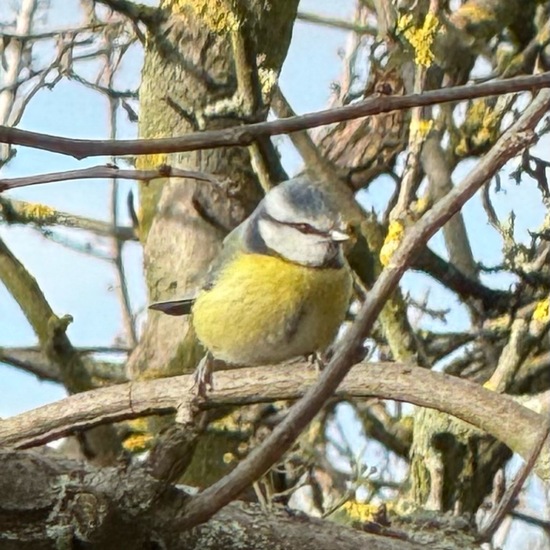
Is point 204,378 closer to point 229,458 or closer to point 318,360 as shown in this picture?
point 318,360

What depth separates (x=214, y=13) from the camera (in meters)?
1.63

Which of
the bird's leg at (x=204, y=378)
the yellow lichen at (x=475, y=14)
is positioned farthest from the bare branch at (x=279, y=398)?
the yellow lichen at (x=475, y=14)

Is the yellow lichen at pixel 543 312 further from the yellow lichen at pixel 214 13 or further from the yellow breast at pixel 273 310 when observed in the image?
the yellow lichen at pixel 214 13

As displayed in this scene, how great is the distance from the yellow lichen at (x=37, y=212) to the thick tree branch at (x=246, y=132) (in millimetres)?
1536

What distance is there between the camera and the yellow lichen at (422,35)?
1.48 meters

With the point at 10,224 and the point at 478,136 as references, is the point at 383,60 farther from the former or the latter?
the point at 10,224

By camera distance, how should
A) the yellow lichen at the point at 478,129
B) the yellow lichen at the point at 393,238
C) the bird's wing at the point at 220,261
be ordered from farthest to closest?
1. the yellow lichen at the point at 478,129
2. the bird's wing at the point at 220,261
3. the yellow lichen at the point at 393,238

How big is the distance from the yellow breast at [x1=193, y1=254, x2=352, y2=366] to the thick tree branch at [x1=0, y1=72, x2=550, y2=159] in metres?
0.85

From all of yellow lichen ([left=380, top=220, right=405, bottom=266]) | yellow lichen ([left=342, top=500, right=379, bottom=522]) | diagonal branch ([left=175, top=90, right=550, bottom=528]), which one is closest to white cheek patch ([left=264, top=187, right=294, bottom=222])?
yellow lichen ([left=380, top=220, right=405, bottom=266])

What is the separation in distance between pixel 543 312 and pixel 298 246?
1.44 ft

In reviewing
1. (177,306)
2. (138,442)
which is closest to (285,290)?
(177,306)

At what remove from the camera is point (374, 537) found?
0.74 meters

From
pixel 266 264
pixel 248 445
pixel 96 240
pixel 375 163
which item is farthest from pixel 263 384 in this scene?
pixel 96 240

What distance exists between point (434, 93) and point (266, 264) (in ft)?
3.02
